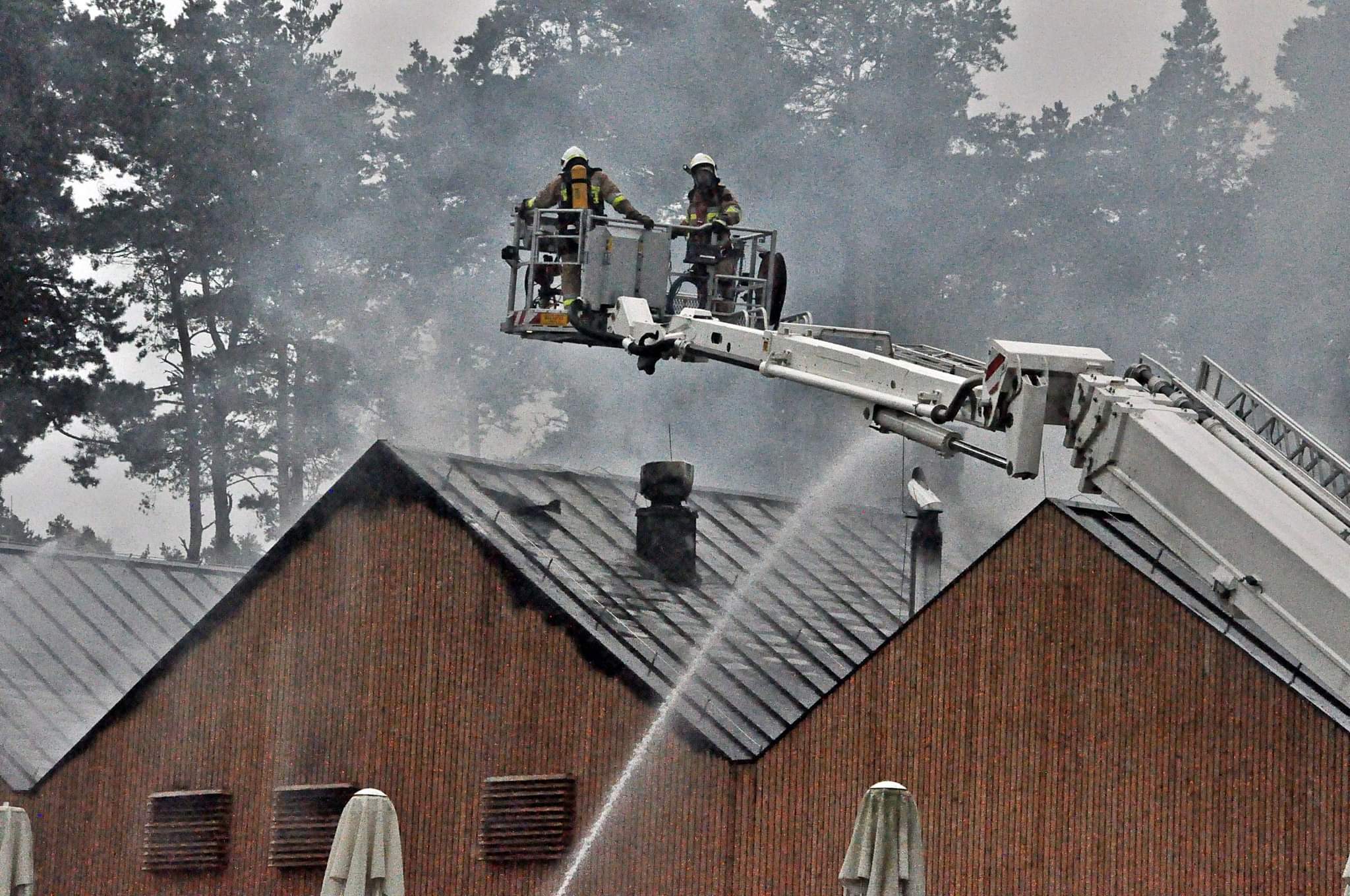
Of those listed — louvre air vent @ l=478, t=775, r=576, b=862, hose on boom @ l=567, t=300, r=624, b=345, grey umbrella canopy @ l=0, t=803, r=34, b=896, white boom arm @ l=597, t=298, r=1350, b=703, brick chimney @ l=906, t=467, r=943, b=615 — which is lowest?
grey umbrella canopy @ l=0, t=803, r=34, b=896

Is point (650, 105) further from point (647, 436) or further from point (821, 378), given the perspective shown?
point (821, 378)

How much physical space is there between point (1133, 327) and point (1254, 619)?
28.4m

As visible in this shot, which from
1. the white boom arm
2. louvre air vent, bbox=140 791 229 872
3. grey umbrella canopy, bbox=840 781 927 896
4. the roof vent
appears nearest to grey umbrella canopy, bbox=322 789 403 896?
grey umbrella canopy, bbox=840 781 927 896

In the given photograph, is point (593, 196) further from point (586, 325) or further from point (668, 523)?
point (668, 523)

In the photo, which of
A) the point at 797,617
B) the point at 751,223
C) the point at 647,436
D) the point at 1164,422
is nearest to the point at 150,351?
the point at 647,436

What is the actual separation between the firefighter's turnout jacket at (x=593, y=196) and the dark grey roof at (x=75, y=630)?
10.3 m

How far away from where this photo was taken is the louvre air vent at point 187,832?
75.5ft

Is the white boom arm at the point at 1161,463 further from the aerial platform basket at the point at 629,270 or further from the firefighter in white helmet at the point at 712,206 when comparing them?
the firefighter in white helmet at the point at 712,206

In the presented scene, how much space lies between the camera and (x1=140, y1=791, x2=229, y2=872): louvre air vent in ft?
75.5

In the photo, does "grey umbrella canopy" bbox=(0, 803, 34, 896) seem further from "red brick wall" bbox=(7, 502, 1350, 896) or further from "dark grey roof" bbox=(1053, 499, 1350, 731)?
"dark grey roof" bbox=(1053, 499, 1350, 731)

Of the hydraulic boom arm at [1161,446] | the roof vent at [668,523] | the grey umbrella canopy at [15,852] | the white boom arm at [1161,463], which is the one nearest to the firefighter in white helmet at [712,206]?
the hydraulic boom arm at [1161,446]

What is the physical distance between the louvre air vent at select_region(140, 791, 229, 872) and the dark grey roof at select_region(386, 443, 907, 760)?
433 centimetres

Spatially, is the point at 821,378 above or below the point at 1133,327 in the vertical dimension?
below

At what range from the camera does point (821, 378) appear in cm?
1562
